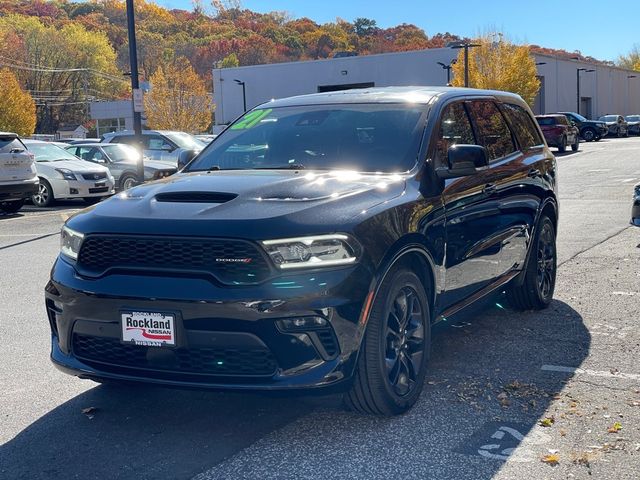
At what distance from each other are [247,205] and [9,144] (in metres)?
13.0

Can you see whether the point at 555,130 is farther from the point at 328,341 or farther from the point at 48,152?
the point at 328,341

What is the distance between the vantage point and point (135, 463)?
3.81m

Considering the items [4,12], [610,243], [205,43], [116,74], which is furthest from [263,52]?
[610,243]

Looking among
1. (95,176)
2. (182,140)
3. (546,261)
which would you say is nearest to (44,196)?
(95,176)

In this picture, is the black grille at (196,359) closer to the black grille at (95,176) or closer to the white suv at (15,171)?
the white suv at (15,171)

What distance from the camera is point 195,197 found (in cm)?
428

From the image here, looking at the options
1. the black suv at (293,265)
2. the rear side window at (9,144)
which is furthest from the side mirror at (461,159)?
the rear side window at (9,144)

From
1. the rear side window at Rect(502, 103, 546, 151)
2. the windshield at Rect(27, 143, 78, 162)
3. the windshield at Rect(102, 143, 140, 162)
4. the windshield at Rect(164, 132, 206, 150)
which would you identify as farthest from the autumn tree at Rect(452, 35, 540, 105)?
the rear side window at Rect(502, 103, 546, 151)

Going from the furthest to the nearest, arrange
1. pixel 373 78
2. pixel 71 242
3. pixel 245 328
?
pixel 373 78
pixel 71 242
pixel 245 328

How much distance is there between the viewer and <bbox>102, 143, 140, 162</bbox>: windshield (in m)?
20.7

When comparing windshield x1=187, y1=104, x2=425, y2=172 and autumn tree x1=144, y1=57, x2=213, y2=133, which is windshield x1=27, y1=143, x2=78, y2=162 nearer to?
windshield x1=187, y1=104, x2=425, y2=172

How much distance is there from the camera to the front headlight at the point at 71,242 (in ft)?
13.8

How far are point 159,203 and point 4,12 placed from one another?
112 meters

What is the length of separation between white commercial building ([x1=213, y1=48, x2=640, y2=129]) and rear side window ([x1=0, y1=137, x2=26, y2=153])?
49.3 metres
